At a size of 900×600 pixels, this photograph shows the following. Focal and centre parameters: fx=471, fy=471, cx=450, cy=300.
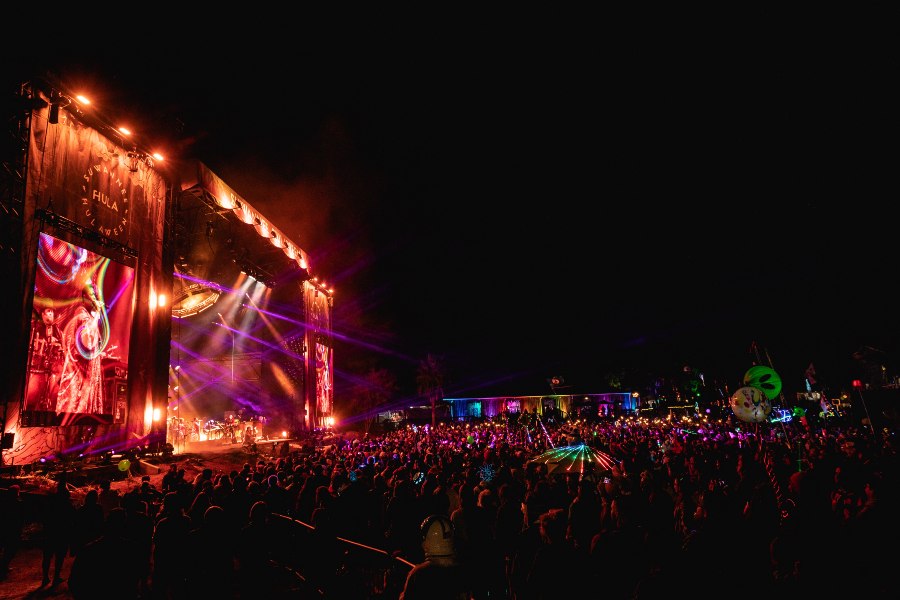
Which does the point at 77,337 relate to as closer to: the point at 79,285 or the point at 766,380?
the point at 79,285

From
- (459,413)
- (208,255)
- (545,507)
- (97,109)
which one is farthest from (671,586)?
(459,413)

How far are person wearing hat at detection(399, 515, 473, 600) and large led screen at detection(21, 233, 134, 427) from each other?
Answer: 1322 cm

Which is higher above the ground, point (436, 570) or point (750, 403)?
point (750, 403)

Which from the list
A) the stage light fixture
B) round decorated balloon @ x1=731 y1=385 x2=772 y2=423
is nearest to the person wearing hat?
round decorated balloon @ x1=731 y1=385 x2=772 y2=423

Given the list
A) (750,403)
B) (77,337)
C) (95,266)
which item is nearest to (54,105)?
(95,266)

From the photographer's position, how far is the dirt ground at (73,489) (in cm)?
704

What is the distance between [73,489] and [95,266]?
22.8 feet

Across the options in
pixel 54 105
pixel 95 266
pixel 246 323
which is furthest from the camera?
pixel 246 323

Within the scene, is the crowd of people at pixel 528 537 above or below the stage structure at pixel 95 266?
below

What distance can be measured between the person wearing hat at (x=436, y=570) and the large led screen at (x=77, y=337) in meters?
13.2

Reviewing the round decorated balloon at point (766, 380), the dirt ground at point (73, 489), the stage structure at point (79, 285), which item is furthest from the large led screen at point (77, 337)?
the round decorated balloon at point (766, 380)

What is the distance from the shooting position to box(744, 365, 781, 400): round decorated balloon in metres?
12.5

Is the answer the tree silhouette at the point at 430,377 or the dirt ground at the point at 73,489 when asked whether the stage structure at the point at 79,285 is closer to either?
the dirt ground at the point at 73,489

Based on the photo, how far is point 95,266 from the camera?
595 inches
